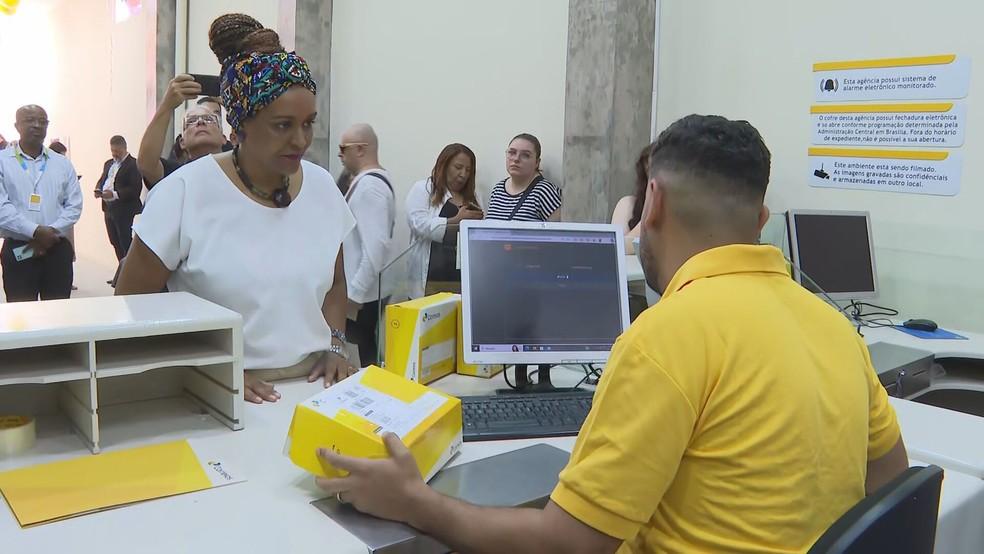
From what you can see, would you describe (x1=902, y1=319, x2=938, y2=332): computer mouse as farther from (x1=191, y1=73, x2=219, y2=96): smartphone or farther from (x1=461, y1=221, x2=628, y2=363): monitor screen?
(x1=191, y1=73, x2=219, y2=96): smartphone

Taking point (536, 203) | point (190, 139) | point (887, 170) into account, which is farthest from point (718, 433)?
point (536, 203)

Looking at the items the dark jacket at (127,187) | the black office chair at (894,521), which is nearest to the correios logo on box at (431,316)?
the black office chair at (894,521)

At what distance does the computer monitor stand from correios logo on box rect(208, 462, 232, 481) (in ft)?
6.91

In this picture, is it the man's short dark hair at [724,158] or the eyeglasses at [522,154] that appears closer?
the man's short dark hair at [724,158]

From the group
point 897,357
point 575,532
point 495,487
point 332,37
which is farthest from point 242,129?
point 332,37

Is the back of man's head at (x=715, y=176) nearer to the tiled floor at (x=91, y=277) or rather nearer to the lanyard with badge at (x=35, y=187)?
the lanyard with badge at (x=35, y=187)

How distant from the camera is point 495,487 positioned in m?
1.21

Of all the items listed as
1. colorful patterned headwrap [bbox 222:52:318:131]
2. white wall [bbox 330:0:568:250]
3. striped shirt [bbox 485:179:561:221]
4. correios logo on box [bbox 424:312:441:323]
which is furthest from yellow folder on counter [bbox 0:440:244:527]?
white wall [bbox 330:0:568:250]

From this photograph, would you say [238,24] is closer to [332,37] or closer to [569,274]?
[569,274]

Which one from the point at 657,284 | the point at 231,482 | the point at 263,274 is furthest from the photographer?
the point at 263,274

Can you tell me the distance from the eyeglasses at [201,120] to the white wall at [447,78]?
2.08 m

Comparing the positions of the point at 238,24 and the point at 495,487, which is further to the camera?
the point at 238,24

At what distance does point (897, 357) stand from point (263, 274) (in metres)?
1.89

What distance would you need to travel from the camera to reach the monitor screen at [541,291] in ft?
5.35
